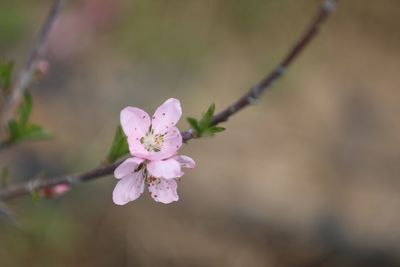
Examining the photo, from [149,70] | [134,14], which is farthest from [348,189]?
[134,14]

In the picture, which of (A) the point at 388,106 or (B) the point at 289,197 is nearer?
(B) the point at 289,197

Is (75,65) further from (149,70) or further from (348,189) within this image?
(348,189)

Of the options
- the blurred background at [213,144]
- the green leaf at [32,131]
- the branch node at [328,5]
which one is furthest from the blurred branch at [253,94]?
the blurred background at [213,144]

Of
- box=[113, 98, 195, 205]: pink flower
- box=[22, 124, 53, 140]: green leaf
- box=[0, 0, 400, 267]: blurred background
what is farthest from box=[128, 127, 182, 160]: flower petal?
box=[0, 0, 400, 267]: blurred background

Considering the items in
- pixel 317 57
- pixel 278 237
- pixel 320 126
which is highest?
pixel 317 57

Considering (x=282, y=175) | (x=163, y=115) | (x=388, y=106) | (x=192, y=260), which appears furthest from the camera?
(x=388, y=106)

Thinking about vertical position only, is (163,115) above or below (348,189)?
below

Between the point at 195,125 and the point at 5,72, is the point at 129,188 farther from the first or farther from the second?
the point at 5,72
